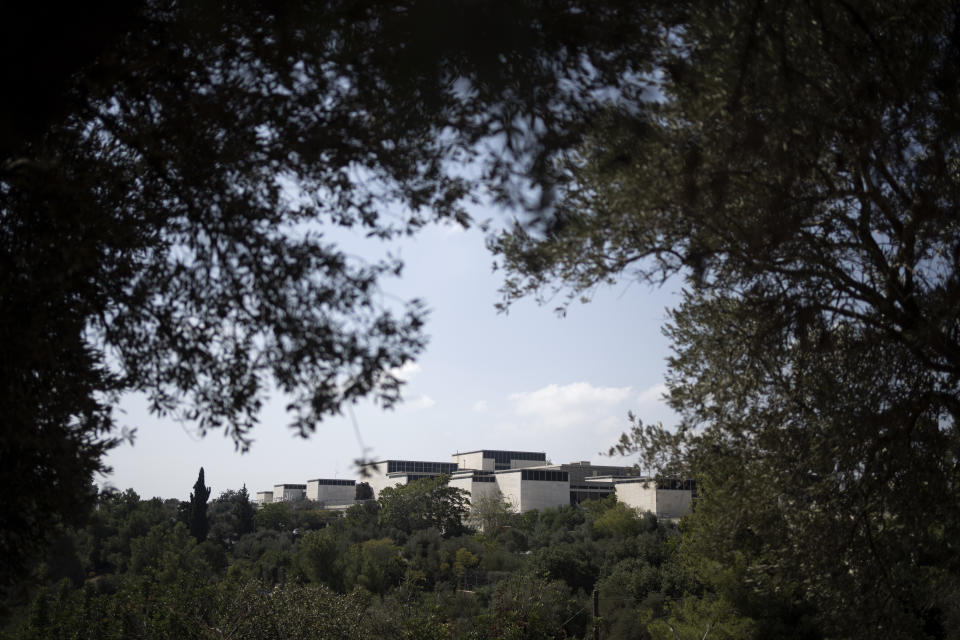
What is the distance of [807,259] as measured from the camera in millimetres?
6250

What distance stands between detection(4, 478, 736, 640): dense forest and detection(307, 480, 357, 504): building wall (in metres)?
40.5

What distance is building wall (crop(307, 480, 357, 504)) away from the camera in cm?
12244

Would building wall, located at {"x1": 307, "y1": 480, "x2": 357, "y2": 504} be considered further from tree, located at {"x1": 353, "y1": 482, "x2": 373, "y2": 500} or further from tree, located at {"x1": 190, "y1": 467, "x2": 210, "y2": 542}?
tree, located at {"x1": 190, "y1": 467, "x2": 210, "y2": 542}

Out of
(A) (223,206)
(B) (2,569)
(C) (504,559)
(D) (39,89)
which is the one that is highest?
(D) (39,89)

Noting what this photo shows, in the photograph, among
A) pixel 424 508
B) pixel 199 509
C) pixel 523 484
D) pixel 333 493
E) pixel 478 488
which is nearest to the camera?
pixel 199 509

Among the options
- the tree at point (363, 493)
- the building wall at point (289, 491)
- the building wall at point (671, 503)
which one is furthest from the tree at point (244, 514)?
the building wall at point (289, 491)

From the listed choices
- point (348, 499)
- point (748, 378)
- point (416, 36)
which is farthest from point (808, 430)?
point (348, 499)

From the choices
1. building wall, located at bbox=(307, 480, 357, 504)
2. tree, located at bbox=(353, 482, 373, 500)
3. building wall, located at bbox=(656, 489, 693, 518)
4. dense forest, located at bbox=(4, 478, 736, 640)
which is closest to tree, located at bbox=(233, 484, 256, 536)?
dense forest, located at bbox=(4, 478, 736, 640)

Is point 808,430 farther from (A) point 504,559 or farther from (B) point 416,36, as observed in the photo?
(A) point 504,559

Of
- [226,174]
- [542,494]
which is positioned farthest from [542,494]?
[226,174]

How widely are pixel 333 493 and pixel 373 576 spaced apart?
79909 mm

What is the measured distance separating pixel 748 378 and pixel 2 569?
19.0 feet

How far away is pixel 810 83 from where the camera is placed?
522cm

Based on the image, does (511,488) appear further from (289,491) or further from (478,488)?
(289,491)
